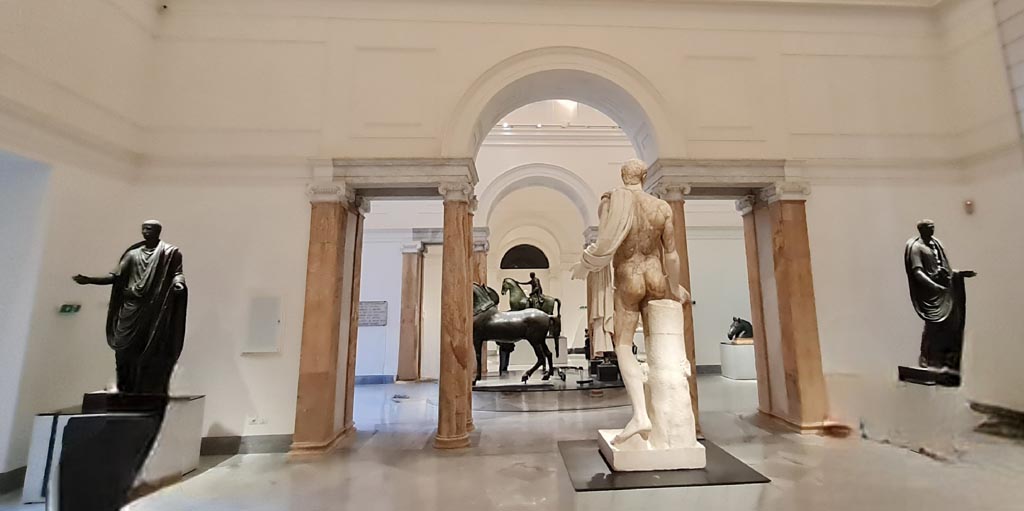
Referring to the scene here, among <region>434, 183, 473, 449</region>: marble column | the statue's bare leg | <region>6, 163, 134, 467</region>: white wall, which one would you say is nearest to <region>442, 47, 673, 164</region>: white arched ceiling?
<region>434, 183, 473, 449</region>: marble column

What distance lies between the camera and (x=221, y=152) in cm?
530

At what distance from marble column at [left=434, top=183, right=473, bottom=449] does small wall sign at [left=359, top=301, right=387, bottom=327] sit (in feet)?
17.6

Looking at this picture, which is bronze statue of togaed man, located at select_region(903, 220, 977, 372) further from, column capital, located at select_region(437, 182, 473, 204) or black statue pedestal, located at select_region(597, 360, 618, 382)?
column capital, located at select_region(437, 182, 473, 204)

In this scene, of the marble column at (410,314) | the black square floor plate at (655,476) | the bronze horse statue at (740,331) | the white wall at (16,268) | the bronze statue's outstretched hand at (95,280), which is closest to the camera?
the black square floor plate at (655,476)

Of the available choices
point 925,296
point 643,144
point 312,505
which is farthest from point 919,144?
point 312,505

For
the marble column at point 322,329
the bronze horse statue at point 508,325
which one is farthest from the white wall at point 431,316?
the marble column at point 322,329

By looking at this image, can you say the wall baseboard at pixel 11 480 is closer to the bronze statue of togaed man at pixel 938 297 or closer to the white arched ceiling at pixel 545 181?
the white arched ceiling at pixel 545 181

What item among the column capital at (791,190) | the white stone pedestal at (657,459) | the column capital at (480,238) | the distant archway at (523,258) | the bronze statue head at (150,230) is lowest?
the white stone pedestal at (657,459)

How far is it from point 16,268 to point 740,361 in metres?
11.3

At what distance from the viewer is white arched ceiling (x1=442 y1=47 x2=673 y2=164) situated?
5492 mm

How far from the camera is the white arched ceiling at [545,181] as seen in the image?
10688 millimetres

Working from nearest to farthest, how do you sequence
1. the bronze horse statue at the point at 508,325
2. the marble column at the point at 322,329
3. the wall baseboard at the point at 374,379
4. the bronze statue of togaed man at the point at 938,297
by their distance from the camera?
the bronze statue of togaed man at the point at 938,297, the marble column at the point at 322,329, the bronze horse statue at the point at 508,325, the wall baseboard at the point at 374,379

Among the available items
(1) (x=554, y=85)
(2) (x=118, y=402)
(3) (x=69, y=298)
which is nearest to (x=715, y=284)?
(1) (x=554, y=85)

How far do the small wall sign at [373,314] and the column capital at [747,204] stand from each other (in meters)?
7.67
